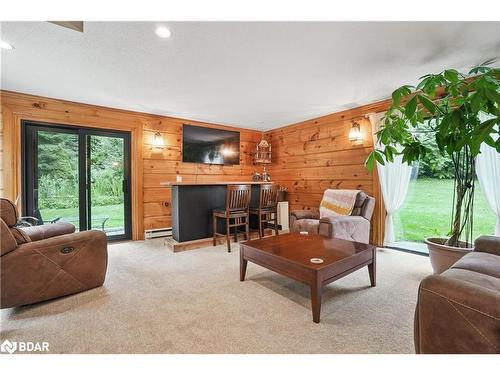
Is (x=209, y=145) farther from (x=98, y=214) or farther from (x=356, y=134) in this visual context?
(x=356, y=134)

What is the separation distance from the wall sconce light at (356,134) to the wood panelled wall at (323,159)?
0.06 metres

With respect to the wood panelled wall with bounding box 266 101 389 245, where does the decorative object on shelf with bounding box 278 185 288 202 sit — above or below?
below

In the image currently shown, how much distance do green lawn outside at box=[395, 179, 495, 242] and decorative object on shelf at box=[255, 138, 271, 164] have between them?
2858mm

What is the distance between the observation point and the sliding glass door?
11.5 feet

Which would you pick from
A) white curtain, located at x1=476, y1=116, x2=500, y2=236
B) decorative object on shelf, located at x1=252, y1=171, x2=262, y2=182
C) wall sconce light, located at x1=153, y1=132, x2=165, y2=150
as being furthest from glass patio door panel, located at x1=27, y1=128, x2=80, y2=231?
white curtain, located at x1=476, y1=116, x2=500, y2=236

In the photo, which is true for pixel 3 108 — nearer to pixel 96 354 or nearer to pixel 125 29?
pixel 125 29

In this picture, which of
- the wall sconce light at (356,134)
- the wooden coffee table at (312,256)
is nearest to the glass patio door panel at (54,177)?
the wooden coffee table at (312,256)

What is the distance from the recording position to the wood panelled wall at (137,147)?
329 cm

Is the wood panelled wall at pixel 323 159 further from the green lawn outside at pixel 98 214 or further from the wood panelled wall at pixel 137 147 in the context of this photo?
the green lawn outside at pixel 98 214

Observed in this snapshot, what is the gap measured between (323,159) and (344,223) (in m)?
1.70

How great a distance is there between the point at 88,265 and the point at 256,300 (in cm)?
153

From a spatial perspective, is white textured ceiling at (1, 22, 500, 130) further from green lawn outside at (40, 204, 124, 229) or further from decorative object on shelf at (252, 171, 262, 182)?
decorative object on shelf at (252, 171, 262, 182)

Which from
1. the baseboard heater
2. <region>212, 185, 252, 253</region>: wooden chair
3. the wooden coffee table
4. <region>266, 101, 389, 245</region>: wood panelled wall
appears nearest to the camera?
the wooden coffee table

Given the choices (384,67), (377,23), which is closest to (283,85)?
(384,67)
